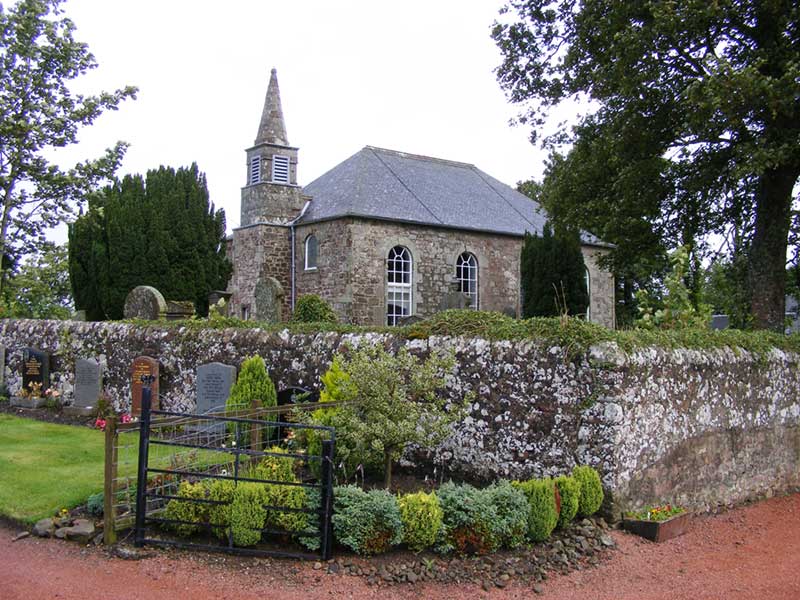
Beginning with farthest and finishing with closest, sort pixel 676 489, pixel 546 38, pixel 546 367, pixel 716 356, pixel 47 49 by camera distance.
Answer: pixel 47 49 → pixel 546 38 → pixel 716 356 → pixel 676 489 → pixel 546 367

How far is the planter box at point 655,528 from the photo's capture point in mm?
7590

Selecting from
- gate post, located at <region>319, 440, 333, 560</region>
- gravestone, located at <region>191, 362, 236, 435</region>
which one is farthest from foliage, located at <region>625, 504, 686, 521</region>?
gravestone, located at <region>191, 362, 236, 435</region>

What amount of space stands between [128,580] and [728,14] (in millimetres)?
14881

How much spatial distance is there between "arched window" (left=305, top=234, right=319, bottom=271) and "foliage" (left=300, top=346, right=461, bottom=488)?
60.1ft

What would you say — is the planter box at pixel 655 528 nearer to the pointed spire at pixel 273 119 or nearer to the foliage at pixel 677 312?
the foliage at pixel 677 312

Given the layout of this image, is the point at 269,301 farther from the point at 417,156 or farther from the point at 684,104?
the point at 417,156

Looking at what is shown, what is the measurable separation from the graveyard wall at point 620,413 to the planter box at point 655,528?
0.30m

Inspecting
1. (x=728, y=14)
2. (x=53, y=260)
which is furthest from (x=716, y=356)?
(x=53, y=260)

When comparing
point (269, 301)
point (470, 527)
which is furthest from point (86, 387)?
point (470, 527)

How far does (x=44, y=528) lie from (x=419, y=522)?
12.3ft

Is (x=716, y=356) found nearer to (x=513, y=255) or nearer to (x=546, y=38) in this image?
(x=546, y=38)

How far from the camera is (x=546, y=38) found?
62.0 ft

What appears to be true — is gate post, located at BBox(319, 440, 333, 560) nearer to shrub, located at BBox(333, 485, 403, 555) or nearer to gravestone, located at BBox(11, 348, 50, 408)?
shrub, located at BBox(333, 485, 403, 555)

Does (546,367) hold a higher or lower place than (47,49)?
lower
